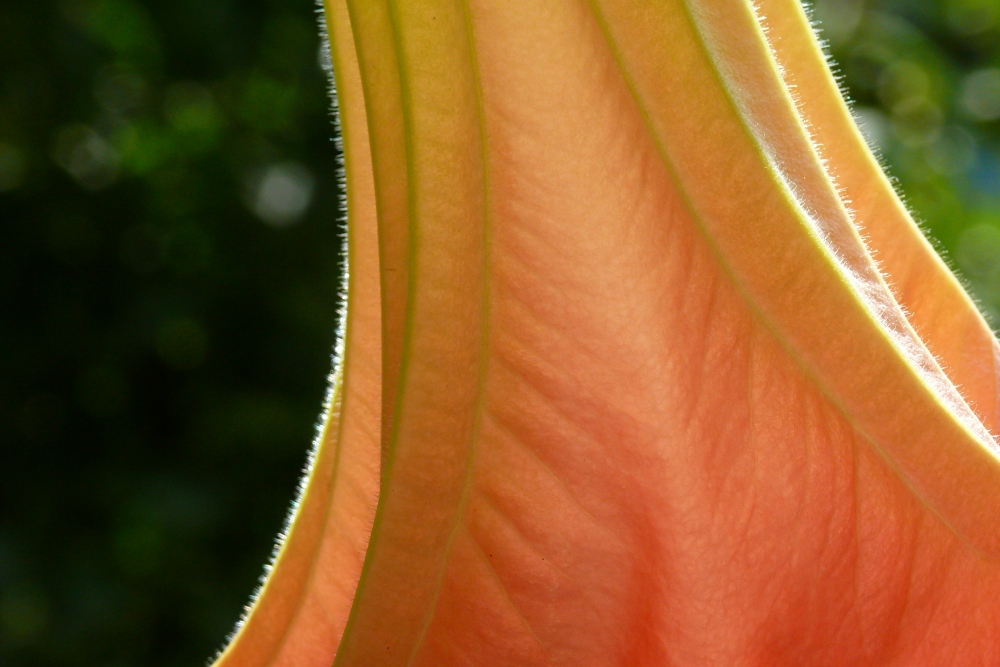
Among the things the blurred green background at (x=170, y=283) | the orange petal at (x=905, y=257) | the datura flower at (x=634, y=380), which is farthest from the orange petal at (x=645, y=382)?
the blurred green background at (x=170, y=283)

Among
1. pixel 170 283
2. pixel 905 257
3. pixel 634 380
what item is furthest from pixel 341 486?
pixel 170 283

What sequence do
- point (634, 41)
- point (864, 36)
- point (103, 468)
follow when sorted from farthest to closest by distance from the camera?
point (864, 36) → point (103, 468) → point (634, 41)

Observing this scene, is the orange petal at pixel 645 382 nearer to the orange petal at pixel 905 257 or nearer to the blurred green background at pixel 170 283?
the orange petal at pixel 905 257

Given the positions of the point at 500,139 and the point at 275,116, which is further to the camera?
Answer: the point at 275,116

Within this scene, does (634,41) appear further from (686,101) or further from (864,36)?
(864,36)

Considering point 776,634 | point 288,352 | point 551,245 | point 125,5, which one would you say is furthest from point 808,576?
point 125,5

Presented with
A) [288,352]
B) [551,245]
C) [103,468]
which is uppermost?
[551,245]

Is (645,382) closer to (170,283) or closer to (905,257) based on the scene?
(905,257)
